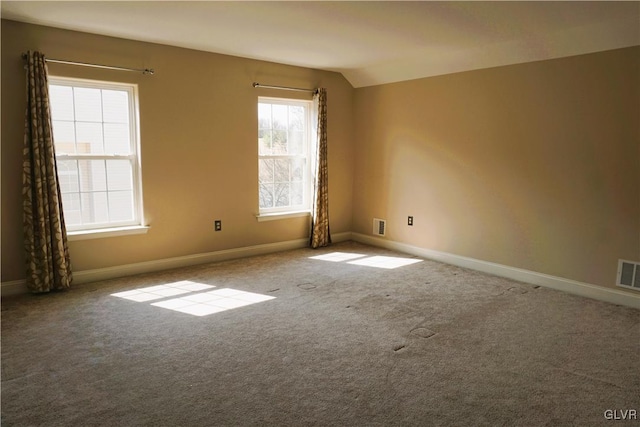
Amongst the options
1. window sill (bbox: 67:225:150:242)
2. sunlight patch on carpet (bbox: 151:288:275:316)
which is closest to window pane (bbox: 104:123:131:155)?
window sill (bbox: 67:225:150:242)

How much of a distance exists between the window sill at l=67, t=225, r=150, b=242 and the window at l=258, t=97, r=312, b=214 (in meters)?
1.49

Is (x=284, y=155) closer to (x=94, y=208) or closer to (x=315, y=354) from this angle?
(x=94, y=208)

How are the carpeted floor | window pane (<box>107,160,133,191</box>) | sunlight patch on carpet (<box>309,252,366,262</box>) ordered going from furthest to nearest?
sunlight patch on carpet (<box>309,252,366,262</box>), window pane (<box>107,160,133,191</box>), the carpeted floor

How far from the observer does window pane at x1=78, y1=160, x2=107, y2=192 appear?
13.9ft

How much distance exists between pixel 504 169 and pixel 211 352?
332cm

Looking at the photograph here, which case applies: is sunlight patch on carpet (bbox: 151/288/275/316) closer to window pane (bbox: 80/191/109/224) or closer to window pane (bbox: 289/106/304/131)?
window pane (bbox: 80/191/109/224)

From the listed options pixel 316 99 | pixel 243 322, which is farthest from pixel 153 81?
pixel 243 322

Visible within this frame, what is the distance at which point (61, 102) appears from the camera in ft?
13.3

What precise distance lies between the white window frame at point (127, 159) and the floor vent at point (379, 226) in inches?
114

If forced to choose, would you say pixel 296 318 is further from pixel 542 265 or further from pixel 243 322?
pixel 542 265

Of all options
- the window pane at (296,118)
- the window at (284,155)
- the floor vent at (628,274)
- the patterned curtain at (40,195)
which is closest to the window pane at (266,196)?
the window at (284,155)

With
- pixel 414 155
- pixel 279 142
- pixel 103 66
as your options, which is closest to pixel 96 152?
pixel 103 66

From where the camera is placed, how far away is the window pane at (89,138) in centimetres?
418

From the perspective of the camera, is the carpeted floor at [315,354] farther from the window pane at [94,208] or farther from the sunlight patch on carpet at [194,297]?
the window pane at [94,208]
